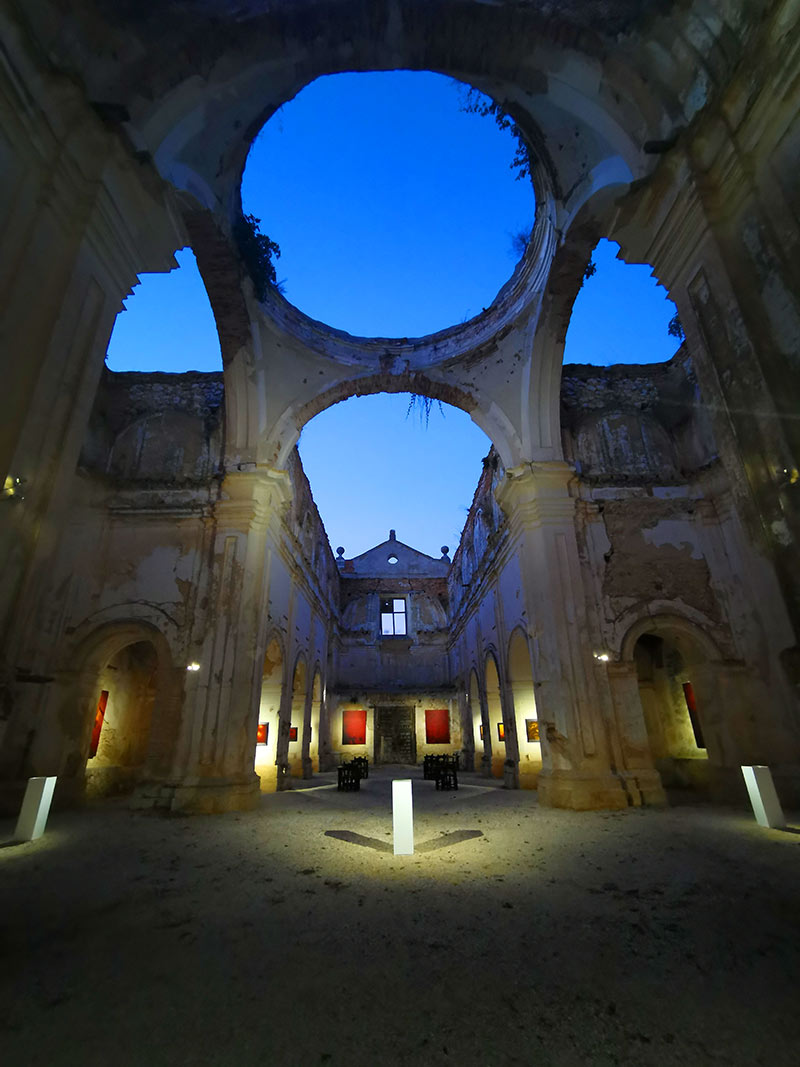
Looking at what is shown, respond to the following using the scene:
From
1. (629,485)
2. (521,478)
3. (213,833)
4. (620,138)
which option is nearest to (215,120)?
(620,138)

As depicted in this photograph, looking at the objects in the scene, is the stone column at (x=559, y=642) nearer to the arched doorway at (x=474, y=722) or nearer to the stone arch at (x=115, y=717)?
the stone arch at (x=115, y=717)

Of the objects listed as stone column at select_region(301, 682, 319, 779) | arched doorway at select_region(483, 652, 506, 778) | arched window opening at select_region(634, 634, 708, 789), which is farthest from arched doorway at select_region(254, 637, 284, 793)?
arched window opening at select_region(634, 634, 708, 789)

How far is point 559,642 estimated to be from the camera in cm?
824

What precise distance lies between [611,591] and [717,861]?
5030 mm

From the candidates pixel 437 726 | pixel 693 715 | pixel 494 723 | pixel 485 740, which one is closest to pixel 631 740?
pixel 693 715

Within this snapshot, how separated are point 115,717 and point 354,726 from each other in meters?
11.0

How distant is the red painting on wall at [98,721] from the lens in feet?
34.1

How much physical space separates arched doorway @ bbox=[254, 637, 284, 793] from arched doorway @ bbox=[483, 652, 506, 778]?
5.73 m

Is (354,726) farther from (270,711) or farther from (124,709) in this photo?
(124,709)

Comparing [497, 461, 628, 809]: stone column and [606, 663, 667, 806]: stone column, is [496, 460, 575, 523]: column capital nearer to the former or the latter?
[497, 461, 628, 809]: stone column

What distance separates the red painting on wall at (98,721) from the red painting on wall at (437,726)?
12.8 meters

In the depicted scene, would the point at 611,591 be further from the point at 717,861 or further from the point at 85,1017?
the point at 85,1017

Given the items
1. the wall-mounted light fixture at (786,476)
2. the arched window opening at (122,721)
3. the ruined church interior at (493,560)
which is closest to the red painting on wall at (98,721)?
the arched window opening at (122,721)

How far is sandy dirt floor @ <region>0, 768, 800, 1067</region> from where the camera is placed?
1819mm
